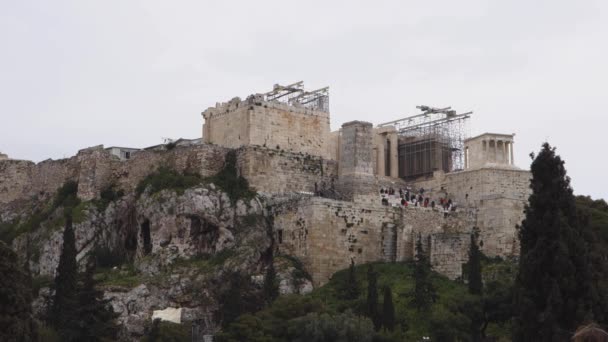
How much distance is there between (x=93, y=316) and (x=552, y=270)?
786 inches

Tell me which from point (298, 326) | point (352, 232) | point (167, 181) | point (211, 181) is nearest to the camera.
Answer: point (298, 326)

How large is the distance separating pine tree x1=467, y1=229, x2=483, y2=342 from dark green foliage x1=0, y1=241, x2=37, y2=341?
57.4ft

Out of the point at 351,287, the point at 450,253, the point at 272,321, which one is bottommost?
the point at 272,321

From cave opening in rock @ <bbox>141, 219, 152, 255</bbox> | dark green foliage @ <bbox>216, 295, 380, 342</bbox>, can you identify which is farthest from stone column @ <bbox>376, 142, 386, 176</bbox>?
dark green foliage @ <bbox>216, 295, 380, 342</bbox>

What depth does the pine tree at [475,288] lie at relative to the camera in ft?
199

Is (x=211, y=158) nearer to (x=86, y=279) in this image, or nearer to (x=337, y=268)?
(x=337, y=268)

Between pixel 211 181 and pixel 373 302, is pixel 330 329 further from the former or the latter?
pixel 211 181

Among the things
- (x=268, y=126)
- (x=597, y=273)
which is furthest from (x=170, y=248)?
(x=597, y=273)

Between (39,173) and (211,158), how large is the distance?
14.8 meters

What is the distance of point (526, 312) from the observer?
2018 inches

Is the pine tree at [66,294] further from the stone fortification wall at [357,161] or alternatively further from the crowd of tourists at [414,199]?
the crowd of tourists at [414,199]

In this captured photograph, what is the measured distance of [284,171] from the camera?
7544 cm

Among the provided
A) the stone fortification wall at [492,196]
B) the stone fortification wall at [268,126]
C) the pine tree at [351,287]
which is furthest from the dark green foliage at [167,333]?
the stone fortification wall at [492,196]

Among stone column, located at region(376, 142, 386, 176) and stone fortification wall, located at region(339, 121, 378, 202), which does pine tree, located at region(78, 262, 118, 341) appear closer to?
stone fortification wall, located at region(339, 121, 378, 202)
